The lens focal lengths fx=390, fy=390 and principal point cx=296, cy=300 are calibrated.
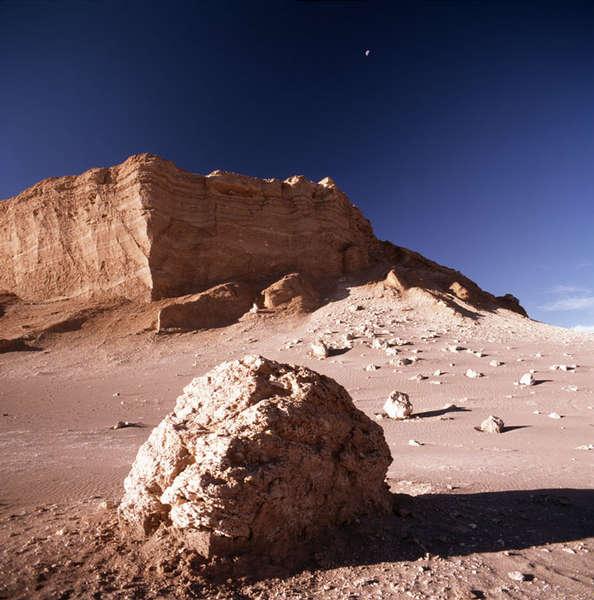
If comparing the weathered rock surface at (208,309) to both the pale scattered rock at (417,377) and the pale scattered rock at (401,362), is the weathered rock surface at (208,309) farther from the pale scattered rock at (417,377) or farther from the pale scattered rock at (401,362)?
the pale scattered rock at (417,377)

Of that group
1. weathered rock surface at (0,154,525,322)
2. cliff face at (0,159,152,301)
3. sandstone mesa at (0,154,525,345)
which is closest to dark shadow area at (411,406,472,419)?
sandstone mesa at (0,154,525,345)

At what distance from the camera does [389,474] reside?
4.92 metres

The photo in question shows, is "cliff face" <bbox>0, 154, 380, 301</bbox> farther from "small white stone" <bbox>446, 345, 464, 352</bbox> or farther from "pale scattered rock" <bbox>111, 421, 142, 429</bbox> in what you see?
"pale scattered rock" <bbox>111, 421, 142, 429</bbox>

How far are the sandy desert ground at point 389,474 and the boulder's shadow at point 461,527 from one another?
0.02 m

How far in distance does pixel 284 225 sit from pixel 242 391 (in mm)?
20450

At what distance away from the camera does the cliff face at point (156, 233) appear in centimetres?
2006

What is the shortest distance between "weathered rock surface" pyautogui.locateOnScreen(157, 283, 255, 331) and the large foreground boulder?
15.3 metres

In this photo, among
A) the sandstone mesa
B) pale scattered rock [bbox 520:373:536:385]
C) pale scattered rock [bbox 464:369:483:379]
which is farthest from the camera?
the sandstone mesa

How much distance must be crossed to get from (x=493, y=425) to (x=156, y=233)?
57.6 feet

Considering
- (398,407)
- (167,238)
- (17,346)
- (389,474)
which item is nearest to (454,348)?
(398,407)

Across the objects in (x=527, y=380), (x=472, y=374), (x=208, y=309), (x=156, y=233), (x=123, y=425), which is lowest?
(x=123, y=425)

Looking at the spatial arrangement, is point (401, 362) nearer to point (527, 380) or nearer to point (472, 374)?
point (472, 374)

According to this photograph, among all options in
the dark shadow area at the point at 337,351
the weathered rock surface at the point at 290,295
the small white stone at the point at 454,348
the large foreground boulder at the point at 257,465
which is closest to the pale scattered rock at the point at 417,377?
the small white stone at the point at 454,348

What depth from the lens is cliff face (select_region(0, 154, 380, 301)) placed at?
2006 centimetres
